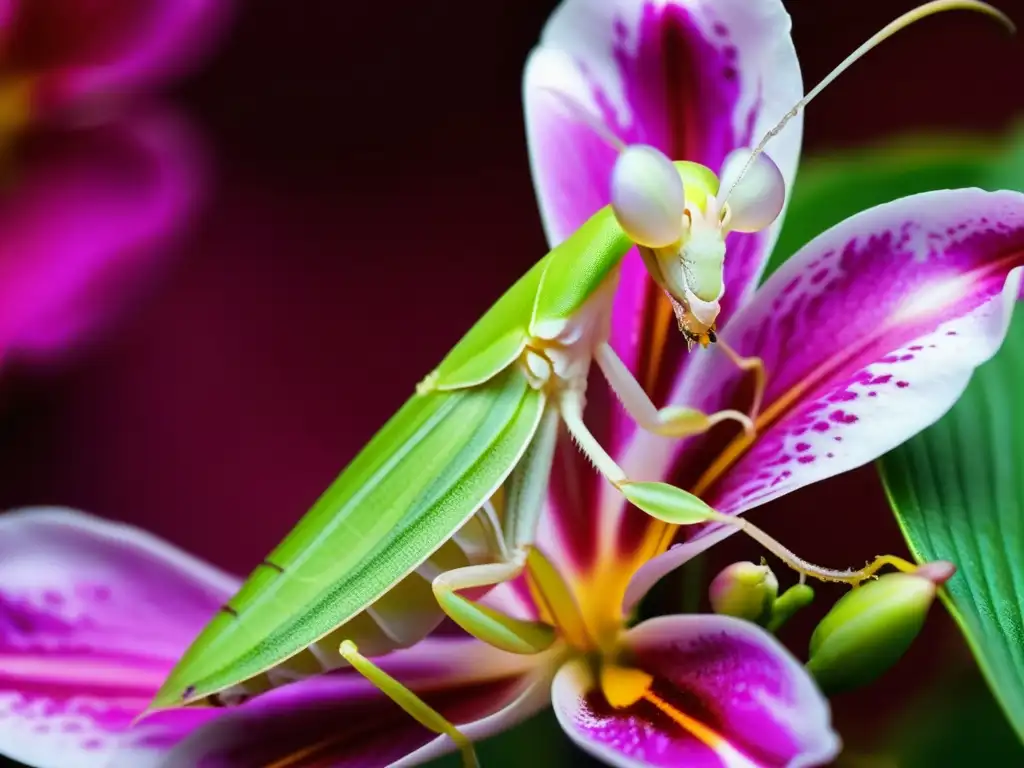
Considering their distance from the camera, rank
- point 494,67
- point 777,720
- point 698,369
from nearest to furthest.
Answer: point 777,720
point 698,369
point 494,67

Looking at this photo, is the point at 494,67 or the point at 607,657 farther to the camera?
the point at 494,67

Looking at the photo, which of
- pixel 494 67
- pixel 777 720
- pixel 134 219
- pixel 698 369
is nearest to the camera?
pixel 777 720

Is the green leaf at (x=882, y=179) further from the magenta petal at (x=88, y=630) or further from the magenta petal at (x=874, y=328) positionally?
the magenta petal at (x=88, y=630)

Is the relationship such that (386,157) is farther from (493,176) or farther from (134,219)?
(134,219)

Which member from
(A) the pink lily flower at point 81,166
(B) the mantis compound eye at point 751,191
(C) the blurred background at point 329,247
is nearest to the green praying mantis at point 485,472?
(B) the mantis compound eye at point 751,191

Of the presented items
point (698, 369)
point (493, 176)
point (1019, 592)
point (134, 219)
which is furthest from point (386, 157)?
point (1019, 592)

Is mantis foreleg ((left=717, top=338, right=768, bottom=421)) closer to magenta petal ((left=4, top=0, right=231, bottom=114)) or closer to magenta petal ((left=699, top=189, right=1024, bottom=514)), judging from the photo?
magenta petal ((left=699, top=189, right=1024, bottom=514))

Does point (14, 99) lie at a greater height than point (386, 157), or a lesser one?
greater
